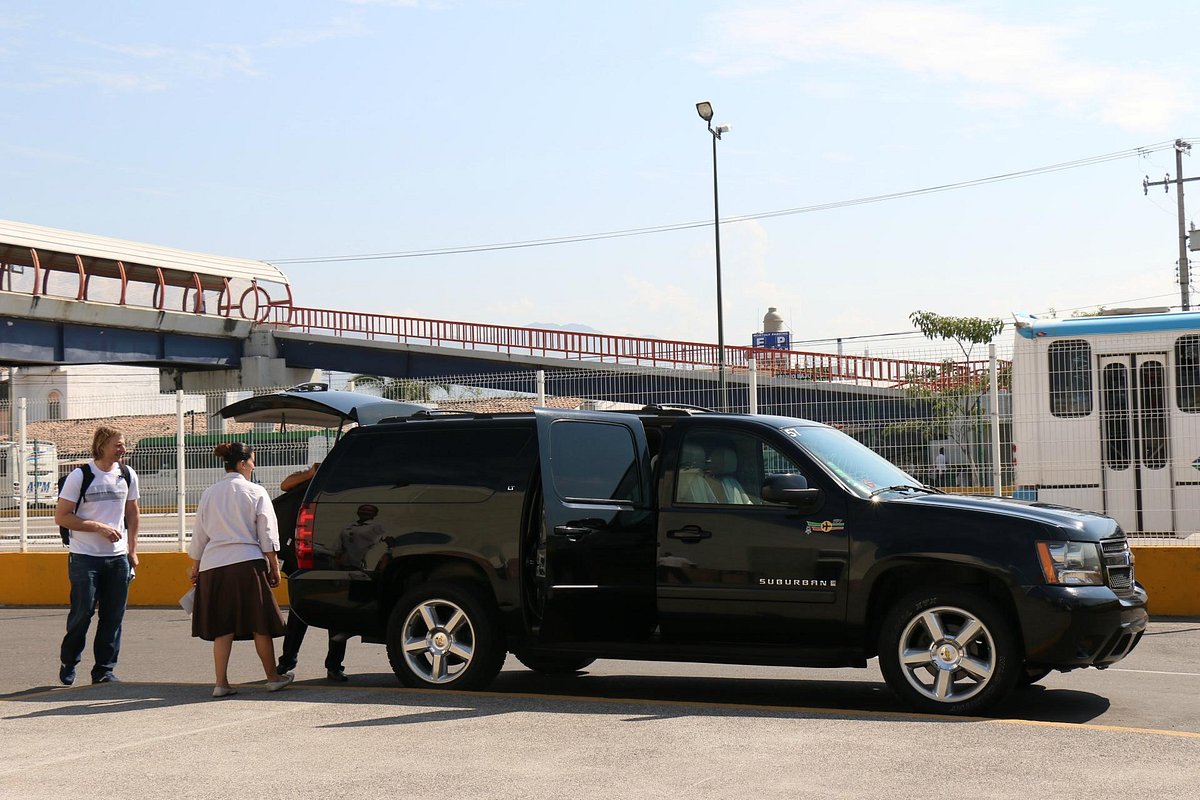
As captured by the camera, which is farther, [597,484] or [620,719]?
[597,484]

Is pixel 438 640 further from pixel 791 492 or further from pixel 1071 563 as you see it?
pixel 1071 563

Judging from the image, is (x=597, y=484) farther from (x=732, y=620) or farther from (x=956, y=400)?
(x=956, y=400)

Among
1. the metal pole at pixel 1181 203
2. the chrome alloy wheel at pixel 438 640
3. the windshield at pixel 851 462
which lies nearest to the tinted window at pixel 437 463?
the chrome alloy wheel at pixel 438 640

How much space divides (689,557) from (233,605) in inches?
116

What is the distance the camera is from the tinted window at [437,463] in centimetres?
880

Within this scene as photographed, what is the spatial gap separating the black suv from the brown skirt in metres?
0.34

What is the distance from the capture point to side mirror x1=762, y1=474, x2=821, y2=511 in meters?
7.91

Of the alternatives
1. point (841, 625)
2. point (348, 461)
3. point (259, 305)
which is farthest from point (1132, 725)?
point (259, 305)

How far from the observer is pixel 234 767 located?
6.58m

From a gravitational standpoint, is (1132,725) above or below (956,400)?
below

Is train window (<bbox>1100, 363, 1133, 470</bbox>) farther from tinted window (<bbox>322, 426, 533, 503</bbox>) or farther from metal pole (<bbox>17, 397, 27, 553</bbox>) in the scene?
metal pole (<bbox>17, 397, 27, 553</bbox>)

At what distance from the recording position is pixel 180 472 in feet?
56.0

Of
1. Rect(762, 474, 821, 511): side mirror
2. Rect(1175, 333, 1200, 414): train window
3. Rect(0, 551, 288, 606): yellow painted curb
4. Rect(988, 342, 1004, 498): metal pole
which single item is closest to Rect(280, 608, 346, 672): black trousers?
Rect(762, 474, 821, 511): side mirror

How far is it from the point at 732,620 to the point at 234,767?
9.81 feet
